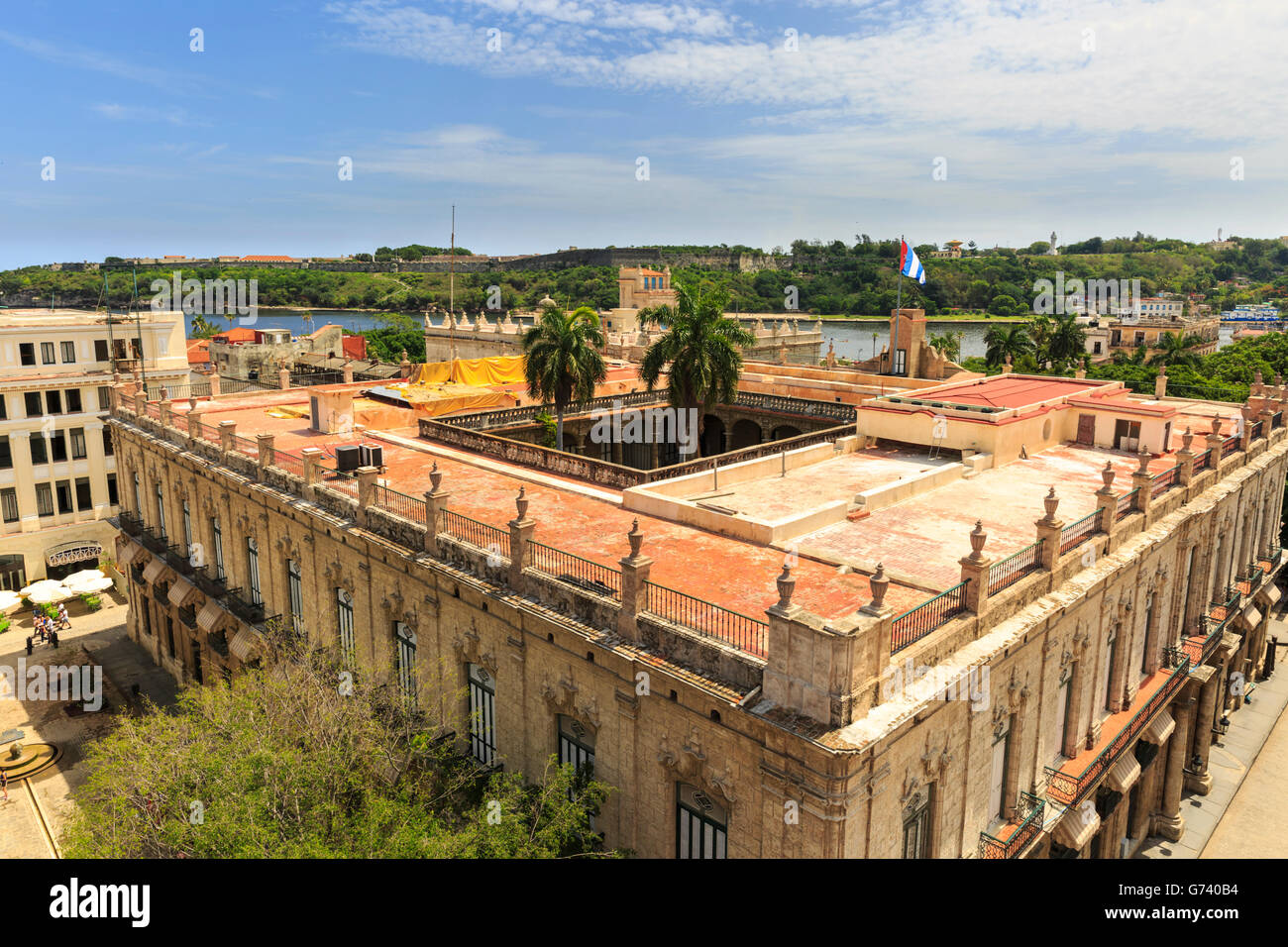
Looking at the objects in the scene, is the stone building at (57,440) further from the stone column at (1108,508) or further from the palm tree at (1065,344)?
the palm tree at (1065,344)

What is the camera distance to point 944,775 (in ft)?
46.7

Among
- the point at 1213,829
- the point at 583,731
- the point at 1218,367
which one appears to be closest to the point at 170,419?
the point at 583,731

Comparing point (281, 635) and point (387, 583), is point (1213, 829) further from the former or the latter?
point (281, 635)

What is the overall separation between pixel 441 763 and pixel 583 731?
381cm

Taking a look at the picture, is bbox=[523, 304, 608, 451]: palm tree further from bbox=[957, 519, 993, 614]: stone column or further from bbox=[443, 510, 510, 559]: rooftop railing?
bbox=[957, 519, 993, 614]: stone column

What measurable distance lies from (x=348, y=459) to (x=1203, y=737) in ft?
96.0

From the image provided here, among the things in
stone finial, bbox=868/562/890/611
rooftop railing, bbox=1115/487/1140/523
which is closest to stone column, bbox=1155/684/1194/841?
rooftop railing, bbox=1115/487/1140/523

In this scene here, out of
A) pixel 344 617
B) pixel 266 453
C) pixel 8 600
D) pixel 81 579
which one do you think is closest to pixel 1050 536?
pixel 344 617

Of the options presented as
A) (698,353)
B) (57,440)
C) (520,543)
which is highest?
(698,353)

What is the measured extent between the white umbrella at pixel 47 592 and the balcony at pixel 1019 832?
128ft

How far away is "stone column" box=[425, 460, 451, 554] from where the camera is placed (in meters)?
18.8

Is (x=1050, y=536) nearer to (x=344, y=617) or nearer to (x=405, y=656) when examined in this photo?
(x=405, y=656)

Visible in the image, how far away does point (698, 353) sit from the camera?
106 feet

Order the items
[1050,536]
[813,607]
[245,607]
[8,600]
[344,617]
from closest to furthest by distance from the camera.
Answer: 1. [813,607]
2. [1050,536]
3. [344,617]
4. [245,607]
5. [8,600]
